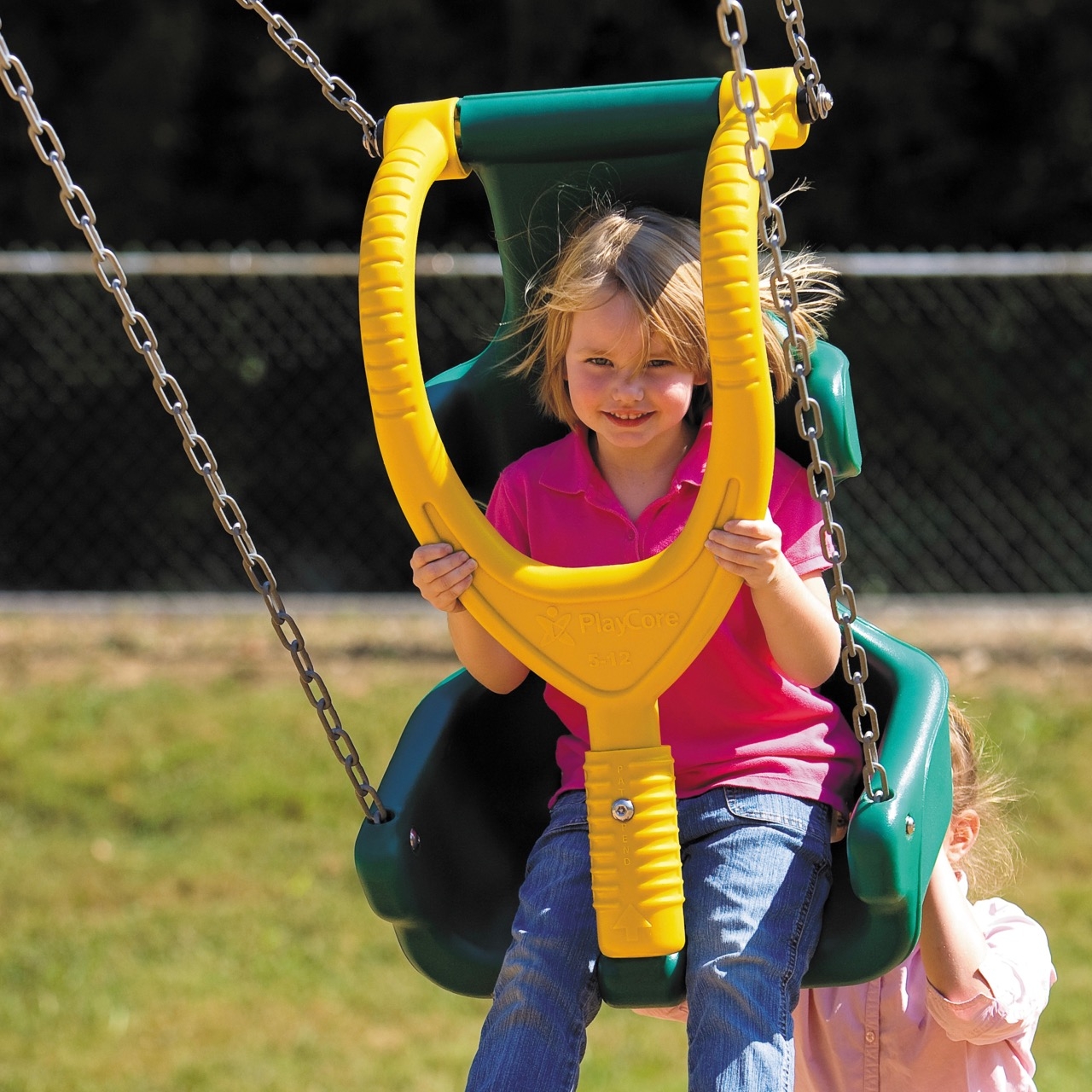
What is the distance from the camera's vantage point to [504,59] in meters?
7.85

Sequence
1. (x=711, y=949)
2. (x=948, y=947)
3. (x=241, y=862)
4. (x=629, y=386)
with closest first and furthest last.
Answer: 1. (x=711, y=949)
2. (x=629, y=386)
3. (x=948, y=947)
4. (x=241, y=862)

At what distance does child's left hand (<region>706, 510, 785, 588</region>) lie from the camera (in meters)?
2.11

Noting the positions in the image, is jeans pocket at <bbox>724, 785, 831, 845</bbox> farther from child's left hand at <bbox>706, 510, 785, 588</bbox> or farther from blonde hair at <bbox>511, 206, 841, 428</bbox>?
blonde hair at <bbox>511, 206, 841, 428</bbox>

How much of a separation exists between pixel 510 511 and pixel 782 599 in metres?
0.51

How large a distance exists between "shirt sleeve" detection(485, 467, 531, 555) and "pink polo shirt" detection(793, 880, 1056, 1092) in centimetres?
86

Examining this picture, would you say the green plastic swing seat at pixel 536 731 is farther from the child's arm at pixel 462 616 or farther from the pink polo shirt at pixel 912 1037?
the pink polo shirt at pixel 912 1037

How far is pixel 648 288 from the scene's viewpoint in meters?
2.29

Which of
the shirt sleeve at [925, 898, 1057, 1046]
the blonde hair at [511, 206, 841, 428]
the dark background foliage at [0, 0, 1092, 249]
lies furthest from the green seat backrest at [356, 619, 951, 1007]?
the dark background foliage at [0, 0, 1092, 249]

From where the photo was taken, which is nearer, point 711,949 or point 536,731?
point 711,949

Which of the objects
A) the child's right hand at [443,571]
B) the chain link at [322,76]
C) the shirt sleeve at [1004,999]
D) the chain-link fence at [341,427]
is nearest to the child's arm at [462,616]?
the child's right hand at [443,571]

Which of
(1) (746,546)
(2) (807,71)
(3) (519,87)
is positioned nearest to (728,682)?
(1) (746,546)

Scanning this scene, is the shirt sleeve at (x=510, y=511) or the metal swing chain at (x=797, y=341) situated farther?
the shirt sleeve at (x=510, y=511)

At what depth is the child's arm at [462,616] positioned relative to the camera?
7.30 ft

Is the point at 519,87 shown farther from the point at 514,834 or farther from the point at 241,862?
the point at 514,834
